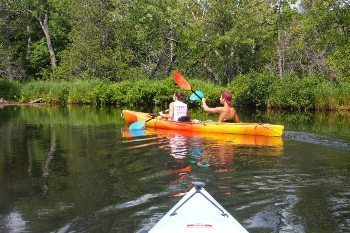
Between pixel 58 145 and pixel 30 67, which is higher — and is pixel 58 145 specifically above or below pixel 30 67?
below

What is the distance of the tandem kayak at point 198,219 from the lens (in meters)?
4.86

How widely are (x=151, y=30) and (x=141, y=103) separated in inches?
181

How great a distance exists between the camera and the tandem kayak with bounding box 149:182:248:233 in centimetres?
486

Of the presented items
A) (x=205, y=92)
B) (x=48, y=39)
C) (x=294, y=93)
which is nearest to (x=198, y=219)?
(x=294, y=93)

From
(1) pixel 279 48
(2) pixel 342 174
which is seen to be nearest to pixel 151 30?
(1) pixel 279 48

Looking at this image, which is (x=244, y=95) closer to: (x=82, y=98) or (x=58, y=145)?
(x=82, y=98)

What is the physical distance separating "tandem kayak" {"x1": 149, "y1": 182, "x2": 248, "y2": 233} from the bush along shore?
20.5 metres

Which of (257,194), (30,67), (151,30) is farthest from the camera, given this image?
(30,67)

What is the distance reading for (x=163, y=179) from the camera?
9352 millimetres

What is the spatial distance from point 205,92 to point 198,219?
914 inches

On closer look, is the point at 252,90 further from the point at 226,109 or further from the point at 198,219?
the point at 198,219

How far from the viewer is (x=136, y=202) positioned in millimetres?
7781

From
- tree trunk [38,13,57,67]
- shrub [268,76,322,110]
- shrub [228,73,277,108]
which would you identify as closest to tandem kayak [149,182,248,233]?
shrub [268,76,322,110]

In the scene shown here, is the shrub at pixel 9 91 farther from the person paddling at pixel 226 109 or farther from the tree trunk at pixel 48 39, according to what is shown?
the person paddling at pixel 226 109
